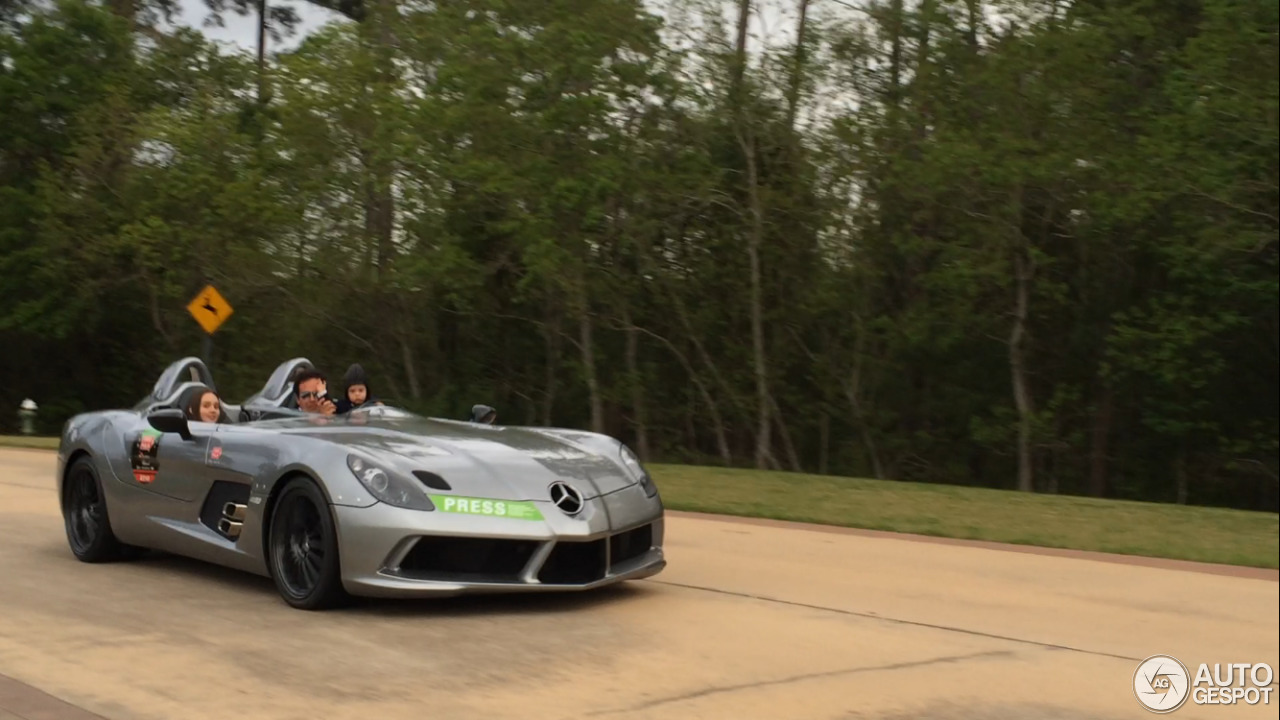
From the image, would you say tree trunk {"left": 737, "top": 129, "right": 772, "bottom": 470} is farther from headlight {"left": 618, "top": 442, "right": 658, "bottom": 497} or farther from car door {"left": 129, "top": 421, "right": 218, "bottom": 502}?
headlight {"left": 618, "top": 442, "right": 658, "bottom": 497}

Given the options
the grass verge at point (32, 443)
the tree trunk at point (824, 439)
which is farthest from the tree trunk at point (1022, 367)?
the grass verge at point (32, 443)

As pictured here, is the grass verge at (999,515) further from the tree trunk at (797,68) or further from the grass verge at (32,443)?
the grass verge at (32,443)

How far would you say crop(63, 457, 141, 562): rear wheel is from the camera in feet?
28.8

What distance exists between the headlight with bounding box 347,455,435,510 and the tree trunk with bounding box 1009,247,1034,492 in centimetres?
2171

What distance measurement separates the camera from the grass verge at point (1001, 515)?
10.6 m

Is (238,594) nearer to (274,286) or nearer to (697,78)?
(697,78)

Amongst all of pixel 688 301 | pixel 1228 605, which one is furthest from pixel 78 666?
pixel 688 301

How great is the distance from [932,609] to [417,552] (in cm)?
258

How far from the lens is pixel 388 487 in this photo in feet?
22.2

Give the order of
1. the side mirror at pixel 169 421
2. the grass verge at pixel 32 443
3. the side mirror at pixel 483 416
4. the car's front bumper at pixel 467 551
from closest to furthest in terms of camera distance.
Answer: the car's front bumper at pixel 467 551, the side mirror at pixel 169 421, the side mirror at pixel 483 416, the grass verge at pixel 32 443

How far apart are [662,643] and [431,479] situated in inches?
53.5

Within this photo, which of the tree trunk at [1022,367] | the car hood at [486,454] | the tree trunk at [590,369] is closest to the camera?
the car hood at [486,454]

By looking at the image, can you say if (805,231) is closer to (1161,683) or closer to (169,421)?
(169,421)

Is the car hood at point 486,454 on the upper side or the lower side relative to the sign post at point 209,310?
lower
